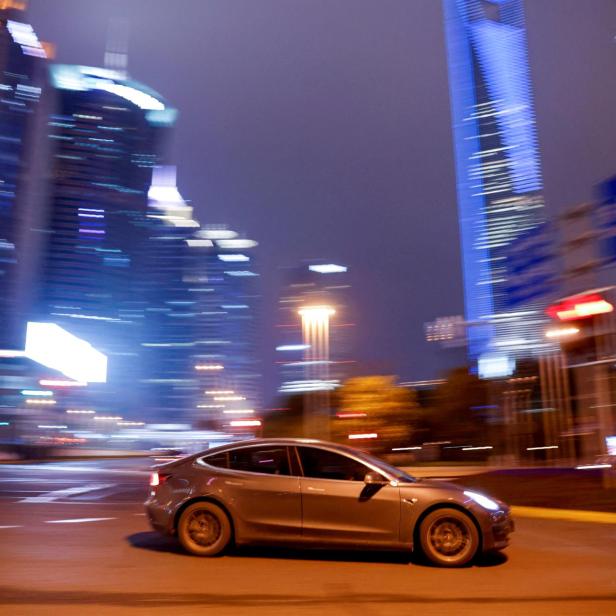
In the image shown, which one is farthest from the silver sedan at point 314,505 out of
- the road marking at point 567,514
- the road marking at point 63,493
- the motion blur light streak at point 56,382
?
the motion blur light streak at point 56,382

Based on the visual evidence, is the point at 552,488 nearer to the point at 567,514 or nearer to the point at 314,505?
the point at 567,514

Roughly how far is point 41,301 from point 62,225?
21.8 metres

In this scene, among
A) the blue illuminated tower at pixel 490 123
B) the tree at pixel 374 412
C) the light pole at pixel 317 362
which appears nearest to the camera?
the light pole at pixel 317 362

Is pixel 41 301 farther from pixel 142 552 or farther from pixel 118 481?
pixel 142 552

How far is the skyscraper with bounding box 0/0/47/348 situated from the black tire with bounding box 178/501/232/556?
512 ft

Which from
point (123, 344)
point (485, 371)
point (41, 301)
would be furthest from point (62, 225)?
point (485, 371)

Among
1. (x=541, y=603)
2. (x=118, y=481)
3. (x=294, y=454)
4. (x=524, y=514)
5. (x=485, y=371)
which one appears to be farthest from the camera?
(x=485, y=371)

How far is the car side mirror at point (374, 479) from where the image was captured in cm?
841

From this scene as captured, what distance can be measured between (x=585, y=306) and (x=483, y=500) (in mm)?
13116

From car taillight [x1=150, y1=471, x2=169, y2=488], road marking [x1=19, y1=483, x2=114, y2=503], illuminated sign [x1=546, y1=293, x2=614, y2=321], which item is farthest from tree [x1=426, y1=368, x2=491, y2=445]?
car taillight [x1=150, y1=471, x2=169, y2=488]

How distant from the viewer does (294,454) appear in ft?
29.0

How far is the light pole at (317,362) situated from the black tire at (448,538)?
23.7 meters

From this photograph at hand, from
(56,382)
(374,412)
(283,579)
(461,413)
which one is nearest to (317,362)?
(374,412)

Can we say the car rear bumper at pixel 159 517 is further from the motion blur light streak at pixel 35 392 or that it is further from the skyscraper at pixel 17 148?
the skyscraper at pixel 17 148
